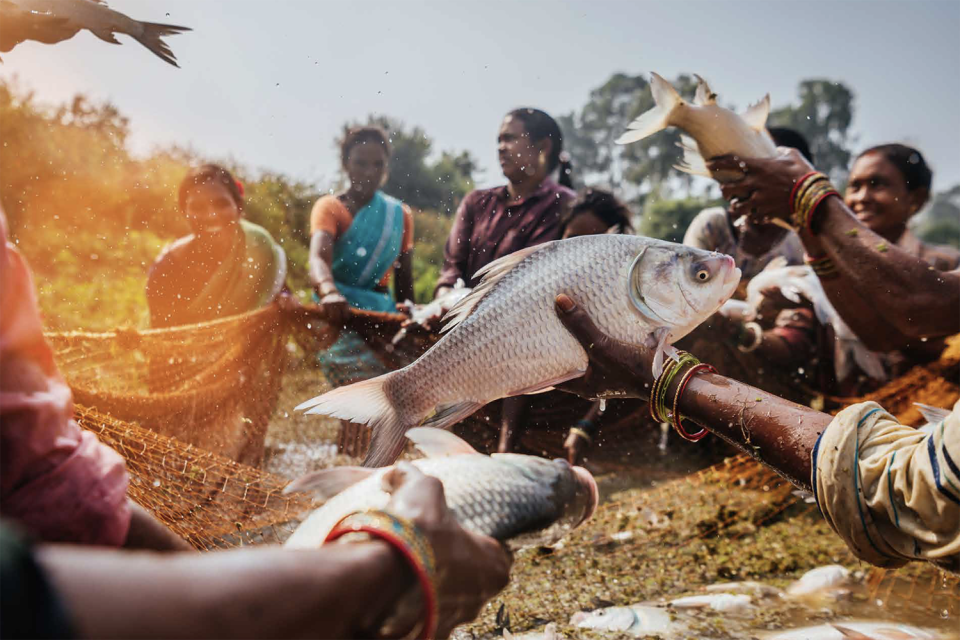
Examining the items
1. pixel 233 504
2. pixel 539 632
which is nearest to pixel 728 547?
pixel 539 632

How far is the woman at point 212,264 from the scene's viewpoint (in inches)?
201

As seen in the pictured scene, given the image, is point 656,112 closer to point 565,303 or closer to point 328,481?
point 565,303

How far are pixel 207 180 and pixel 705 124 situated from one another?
401 centimetres

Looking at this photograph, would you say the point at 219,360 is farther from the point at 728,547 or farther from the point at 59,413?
the point at 728,547

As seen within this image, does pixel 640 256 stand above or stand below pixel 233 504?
above

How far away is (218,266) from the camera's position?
5.15 meters

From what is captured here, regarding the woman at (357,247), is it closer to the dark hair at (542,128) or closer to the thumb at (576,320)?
the dark hair at (542,128)

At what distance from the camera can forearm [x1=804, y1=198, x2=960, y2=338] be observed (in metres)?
2.85

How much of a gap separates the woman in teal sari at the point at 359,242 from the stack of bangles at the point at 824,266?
2.69 m

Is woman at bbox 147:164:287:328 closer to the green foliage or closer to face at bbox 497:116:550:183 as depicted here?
face at bbox 497:116:550:183

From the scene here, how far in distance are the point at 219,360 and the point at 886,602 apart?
14.0ft

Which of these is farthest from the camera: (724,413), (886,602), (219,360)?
(219,360)

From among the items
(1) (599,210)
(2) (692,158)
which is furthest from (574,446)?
(2) (692,158)

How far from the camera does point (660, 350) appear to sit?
2.02 m
